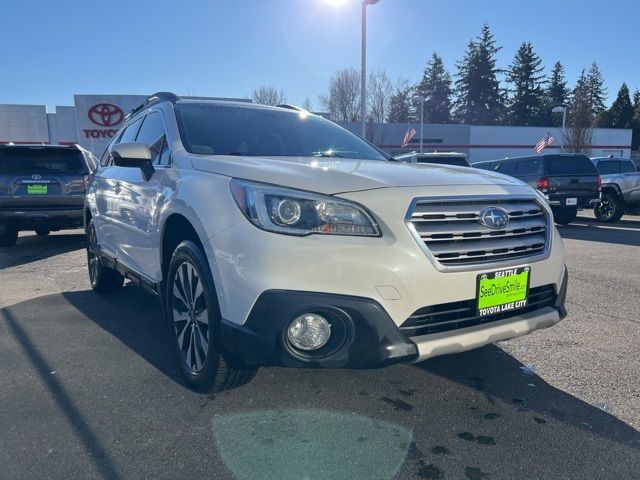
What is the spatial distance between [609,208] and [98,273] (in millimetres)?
12531

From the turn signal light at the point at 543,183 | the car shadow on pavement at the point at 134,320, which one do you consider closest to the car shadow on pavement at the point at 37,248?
the car shadow on pavement at the point at 134,320

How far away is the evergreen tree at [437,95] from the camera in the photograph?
7188 centimetres

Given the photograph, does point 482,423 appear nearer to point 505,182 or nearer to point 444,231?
point 444,231

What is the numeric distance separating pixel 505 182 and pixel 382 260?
111cm

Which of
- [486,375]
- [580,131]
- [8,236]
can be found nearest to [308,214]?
[486,375]

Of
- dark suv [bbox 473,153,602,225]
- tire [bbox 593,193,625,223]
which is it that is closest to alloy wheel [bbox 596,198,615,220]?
tire [bbox 593,193,625,223]

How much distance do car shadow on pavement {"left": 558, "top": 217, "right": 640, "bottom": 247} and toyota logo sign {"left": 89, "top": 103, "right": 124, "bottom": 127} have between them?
679 inches

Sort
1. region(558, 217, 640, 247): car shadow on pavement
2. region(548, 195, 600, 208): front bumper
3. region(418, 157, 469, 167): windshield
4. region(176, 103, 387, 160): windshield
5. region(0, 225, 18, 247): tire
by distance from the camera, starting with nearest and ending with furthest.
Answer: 1. region(176, 103, 387, 160): windshield
2. region(0, 225, 18, 247): tire
3. region(558, 217, 640, 247): car shadow on pavement
4. region(548, 195, 600, 208): front bumper
5. region(418, 157, 469, 167): windshield

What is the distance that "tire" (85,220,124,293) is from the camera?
5.33 m

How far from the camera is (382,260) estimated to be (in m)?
2.39

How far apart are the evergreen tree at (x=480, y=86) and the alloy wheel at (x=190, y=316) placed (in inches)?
2866

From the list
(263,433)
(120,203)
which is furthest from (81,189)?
(263,433)

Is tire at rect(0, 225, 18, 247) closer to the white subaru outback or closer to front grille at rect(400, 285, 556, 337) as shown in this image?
the white subaru outback

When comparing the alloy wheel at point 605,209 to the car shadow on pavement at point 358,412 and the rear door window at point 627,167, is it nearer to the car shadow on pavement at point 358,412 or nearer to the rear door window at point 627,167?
the rear door window at point 627,167
